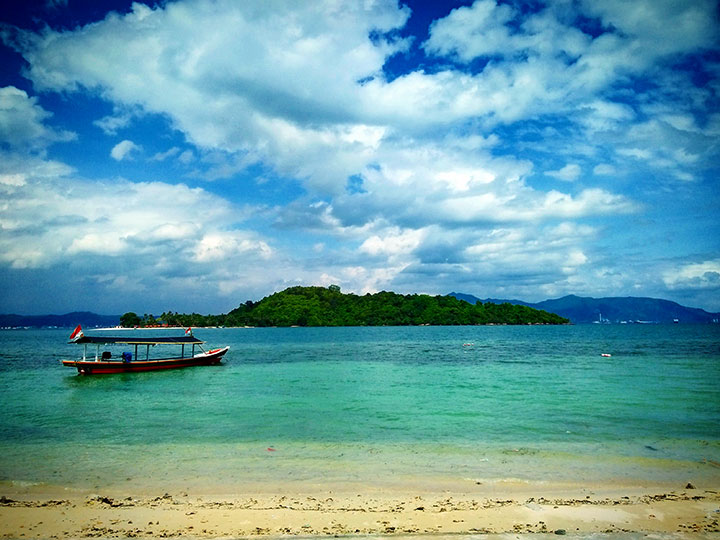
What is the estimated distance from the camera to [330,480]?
425 inches

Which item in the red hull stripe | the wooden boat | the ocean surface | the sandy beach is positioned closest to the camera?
the sandy beach

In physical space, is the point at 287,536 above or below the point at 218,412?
above

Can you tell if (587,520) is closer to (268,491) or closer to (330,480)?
(330,480)

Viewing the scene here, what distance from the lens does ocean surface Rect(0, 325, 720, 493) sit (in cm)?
1130

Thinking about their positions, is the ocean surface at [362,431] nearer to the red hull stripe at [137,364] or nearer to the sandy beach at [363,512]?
the sandy beach at [363,512]

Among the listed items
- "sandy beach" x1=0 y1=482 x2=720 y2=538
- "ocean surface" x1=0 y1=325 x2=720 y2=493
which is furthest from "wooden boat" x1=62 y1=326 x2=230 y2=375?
"sandy beach" x1=0 y1=482 x2=720 y2=538

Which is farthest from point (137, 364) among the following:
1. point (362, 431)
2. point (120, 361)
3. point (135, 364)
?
point (362, 431)

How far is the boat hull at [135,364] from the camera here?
35.7 metres

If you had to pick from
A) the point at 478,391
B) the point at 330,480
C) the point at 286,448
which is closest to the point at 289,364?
the point at 478,391

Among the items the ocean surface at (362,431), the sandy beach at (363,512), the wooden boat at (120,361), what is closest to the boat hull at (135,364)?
the wooden boat at (120,361)

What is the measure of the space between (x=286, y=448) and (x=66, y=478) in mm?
5810

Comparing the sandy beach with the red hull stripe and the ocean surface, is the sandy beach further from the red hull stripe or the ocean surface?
the red hull stripe

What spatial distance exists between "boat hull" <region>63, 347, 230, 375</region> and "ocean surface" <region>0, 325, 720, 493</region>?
3.42 metres

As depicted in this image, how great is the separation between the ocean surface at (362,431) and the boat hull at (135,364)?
3.42 meters
